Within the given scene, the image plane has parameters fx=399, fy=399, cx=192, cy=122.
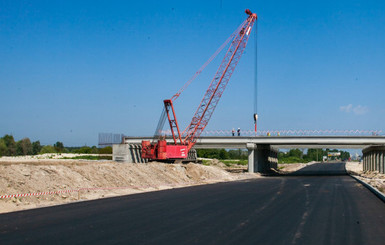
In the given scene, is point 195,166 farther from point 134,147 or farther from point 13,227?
point 13,227

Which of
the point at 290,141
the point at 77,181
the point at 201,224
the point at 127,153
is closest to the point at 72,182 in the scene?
the point at 77,181

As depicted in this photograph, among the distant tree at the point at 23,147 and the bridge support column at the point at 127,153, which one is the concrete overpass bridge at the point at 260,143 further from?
the distant tree at the point at 23,147

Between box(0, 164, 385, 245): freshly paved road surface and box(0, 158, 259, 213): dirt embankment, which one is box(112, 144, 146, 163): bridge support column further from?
box(0, 164, 385, 245): freshly paved road surface

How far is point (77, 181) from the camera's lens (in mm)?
33500

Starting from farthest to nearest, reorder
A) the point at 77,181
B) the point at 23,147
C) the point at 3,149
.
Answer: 1. the point at 23,147
2. the point at 3,149
3. the point at 77,181

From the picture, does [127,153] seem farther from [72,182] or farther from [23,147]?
[23,147]

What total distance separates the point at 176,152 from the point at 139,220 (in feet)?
156

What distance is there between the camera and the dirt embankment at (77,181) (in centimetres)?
2659

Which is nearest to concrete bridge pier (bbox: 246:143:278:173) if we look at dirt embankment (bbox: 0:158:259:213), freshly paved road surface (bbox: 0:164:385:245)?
dirt embankment (bbox: 0:158:259:213)

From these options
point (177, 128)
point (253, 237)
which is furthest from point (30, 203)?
point (177, 128)

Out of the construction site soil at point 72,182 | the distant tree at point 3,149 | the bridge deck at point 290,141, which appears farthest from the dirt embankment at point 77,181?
the distant tree at point 3,149

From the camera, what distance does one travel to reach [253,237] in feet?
45.1

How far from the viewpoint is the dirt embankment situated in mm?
26594

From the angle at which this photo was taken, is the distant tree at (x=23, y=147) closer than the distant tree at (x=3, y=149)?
No
